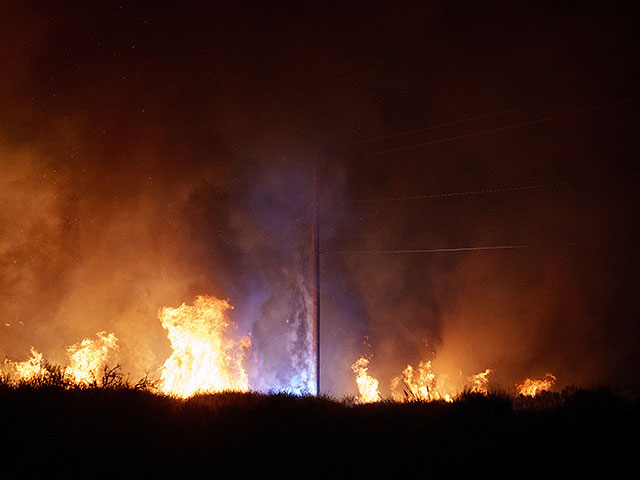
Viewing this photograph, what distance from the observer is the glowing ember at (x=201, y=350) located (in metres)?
16.9

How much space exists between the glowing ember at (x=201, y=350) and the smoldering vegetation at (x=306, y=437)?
31.0 ft

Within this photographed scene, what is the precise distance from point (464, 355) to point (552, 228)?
7.30 m

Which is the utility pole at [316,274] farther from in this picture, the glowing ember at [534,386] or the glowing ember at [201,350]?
the glowing ember at [534,386]

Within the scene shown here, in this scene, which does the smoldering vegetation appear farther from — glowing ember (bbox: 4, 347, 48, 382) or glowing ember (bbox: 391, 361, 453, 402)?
glowing ember (bbox: 391, 361, 453, 402)

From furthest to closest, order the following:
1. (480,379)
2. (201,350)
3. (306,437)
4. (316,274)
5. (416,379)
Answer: (416,379) → (480,379) → (316,274) → (201,350) → (306,437)

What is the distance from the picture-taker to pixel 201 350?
17.2 m

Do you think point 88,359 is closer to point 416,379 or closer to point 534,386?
point 416,379

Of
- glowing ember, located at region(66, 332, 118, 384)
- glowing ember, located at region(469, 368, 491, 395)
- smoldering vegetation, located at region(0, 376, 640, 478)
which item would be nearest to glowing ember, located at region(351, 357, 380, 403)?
glowing ember, located at region(469, 368, 491, 395)

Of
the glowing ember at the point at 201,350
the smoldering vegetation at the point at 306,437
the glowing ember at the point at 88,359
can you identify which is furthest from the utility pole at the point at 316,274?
the smoldering vegetation at the point at 306,437

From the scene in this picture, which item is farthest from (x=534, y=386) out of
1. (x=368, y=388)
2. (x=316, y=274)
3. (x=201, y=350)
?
(x=201, y=350)

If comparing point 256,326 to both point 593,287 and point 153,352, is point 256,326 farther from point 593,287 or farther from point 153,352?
point 593,287

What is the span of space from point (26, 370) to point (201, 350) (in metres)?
5.70

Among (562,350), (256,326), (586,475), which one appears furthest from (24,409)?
(562,350)

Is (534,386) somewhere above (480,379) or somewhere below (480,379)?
below
